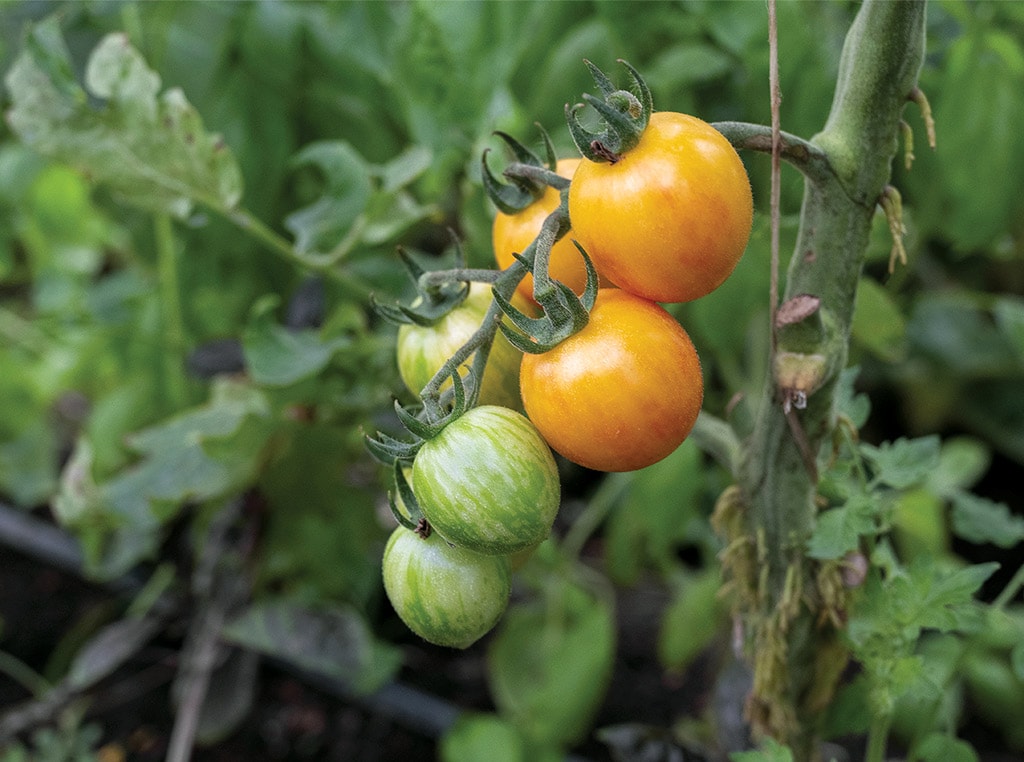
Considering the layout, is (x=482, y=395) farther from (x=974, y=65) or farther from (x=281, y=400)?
(x=974, y=65)

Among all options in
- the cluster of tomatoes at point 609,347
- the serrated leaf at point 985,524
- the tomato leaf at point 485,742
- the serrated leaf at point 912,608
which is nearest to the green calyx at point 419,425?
the cluster of tomatoes at point 609,347

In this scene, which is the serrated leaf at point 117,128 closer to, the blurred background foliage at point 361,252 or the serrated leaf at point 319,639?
the blurred background foliage at point 361,252

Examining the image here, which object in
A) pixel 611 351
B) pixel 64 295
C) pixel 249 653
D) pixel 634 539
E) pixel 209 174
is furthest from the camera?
pixel 64 295

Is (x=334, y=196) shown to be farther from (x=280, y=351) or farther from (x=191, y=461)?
(x=191, y=461)

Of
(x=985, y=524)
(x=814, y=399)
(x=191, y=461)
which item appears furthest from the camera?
(x=191, y=461)

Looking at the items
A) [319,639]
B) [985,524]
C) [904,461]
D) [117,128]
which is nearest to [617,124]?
[904,461]

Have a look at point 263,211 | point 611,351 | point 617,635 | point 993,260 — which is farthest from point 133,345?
point 993,260
